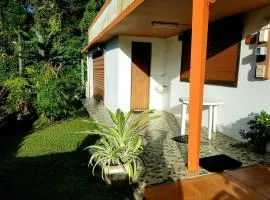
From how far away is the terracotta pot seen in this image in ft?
15.0

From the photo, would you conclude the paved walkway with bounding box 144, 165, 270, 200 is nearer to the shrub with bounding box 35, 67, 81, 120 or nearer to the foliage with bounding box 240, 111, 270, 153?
the foliage with bounding box 240, 111, 270, 153

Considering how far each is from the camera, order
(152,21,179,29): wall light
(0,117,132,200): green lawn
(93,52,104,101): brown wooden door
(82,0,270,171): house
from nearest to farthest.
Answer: (0,117,132,200): green lawn
(82,0,270,171): house
(152,21,179,29): wall light
(93,52,104,101): brown wooden door

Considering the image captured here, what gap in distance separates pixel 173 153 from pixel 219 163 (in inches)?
43.1

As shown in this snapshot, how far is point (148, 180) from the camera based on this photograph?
4.81 meters

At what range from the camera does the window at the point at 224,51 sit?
24.4ft

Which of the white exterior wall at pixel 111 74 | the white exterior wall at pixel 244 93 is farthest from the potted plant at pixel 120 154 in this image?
the white exterior wall at pixel 111 74

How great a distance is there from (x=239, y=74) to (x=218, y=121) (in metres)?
1.64

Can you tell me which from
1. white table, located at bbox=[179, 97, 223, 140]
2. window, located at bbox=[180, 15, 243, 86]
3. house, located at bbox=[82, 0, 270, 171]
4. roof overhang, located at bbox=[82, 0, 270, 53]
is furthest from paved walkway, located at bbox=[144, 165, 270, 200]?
roof overhang, located at bbox=[82, 0, 270, 53]

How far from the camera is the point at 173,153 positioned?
6328mm

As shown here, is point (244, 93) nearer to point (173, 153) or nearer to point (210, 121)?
point (210, 121)

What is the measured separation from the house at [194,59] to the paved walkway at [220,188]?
507mm

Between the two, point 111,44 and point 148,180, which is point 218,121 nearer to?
point 148,180

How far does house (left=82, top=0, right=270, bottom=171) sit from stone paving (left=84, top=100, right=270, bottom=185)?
1.28 feet

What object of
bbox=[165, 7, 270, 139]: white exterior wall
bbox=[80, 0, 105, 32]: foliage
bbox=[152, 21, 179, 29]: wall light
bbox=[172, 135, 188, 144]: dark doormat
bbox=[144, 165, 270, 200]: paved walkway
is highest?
bbox=[80, 0, 105, 32]: foliage
